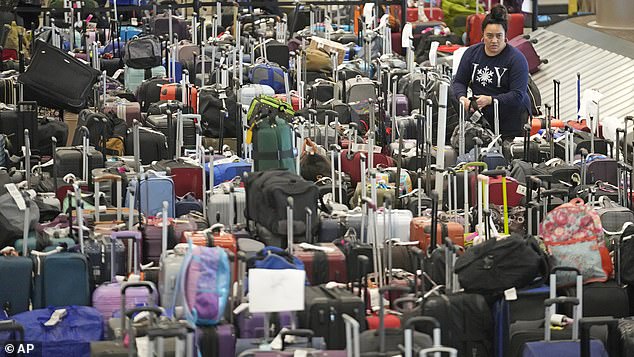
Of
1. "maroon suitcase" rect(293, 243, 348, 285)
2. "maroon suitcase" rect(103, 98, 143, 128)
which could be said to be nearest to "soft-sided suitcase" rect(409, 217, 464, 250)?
"maroon suitcase" rect(293, 243, 348, 285)

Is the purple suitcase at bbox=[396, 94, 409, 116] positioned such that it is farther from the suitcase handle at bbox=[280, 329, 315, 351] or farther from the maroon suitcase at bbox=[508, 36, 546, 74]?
the suitcase handle at bbox=[280, 329, 315, 351]

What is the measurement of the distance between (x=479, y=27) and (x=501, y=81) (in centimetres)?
773

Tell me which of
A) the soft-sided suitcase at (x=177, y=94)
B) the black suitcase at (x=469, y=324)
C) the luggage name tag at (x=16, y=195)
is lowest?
the black suitcase at (x=469, y=324)

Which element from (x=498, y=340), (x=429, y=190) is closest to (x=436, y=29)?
(x=429, y=190)

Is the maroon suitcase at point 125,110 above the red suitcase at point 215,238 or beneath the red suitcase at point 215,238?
above

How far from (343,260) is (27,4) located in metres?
12.3

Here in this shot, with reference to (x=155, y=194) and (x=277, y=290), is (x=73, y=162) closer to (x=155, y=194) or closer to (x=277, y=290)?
(x=155, y=194)

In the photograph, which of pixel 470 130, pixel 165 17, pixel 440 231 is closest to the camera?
pixel 440 231

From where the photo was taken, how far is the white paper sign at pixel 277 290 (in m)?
7.65

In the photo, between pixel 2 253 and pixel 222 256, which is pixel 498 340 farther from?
pixel 2 253

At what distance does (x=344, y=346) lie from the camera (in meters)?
8.31

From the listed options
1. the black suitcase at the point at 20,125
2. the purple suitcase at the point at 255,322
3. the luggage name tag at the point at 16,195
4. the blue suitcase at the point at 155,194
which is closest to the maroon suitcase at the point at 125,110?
the black suitcase at the point at 20,125

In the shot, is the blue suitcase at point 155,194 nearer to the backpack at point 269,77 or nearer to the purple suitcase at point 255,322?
the purple suitcase at point 255,322

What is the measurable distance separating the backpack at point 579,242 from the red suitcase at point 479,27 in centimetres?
1157
